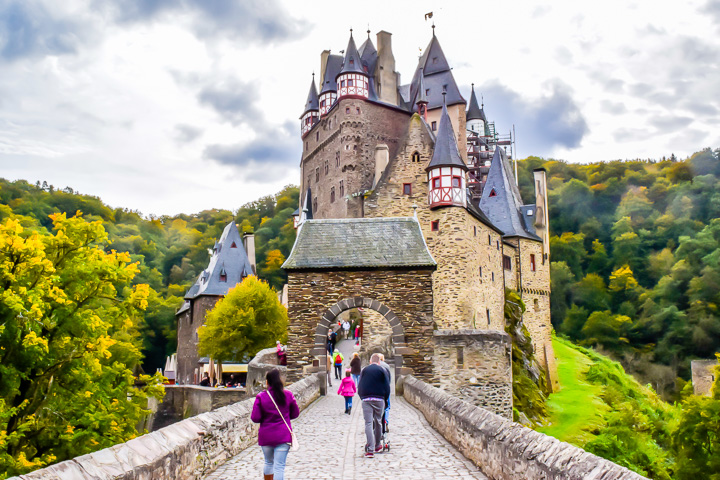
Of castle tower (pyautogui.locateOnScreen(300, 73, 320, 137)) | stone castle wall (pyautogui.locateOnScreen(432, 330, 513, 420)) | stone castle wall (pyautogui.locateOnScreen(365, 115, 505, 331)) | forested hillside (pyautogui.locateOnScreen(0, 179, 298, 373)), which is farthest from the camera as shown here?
forested hillside (pyautogui.locateOnScreen(0, 179, 298, 373))

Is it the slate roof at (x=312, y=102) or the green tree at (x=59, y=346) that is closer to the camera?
the green tree at (x=59, y=346)

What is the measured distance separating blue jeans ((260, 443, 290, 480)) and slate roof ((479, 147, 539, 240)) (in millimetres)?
37003

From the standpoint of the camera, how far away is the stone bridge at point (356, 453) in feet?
17.8

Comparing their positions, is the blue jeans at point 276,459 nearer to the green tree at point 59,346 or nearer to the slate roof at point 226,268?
the green tree at point 59,346

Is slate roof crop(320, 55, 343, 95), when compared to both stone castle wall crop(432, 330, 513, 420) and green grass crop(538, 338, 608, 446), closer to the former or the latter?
green grass crop(538, 338, 608, 446)

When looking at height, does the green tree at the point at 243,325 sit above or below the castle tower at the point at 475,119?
below

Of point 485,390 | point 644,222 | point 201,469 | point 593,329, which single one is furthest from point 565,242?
point 201,469

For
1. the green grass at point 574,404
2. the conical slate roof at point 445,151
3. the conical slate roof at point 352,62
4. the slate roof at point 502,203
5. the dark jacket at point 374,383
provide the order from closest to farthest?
the dark jacket at point 374,383 → the green grass at point 574,404 → the conical slate roof at point 445,151 → the slate roof at point 502,203 → the conical slate roof at point 352,62

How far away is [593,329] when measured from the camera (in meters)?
64.1

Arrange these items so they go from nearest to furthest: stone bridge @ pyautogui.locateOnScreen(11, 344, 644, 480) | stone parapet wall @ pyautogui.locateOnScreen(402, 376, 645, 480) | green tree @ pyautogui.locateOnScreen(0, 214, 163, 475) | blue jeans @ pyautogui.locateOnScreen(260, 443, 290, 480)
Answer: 1. stone parapet wall @ pyautogui.locateOnScreen(402, 376, 645, 480)
2. stone bridge @ pyautogui.locateOnScreen(11, 344, 644, 480)
3. blue jeans @ pyautogui.locateOnScreen(260, 443, 290, 480)
4. green tree @ pyautogui.locateOnScreen(0, 214, 163, 475)

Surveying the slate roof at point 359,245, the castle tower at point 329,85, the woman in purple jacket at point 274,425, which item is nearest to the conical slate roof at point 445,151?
the slate roof at point 359,245

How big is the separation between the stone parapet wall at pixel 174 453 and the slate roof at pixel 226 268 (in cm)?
4122

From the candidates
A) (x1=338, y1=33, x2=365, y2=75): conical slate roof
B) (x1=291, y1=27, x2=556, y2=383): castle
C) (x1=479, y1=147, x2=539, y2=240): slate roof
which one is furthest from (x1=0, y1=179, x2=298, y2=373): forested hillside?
(x1=479, y1=147, x2=539, y2=240): slate roof

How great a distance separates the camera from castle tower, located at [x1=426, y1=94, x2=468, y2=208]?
33.1 m
